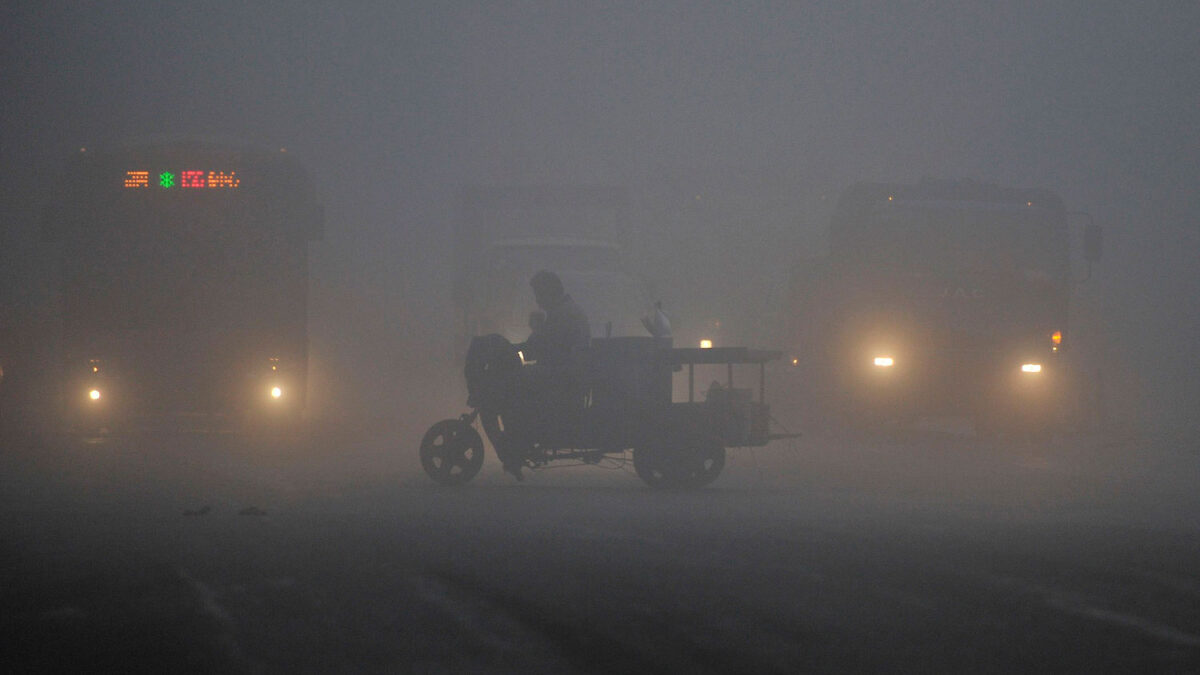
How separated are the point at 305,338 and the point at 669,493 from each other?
10385mm

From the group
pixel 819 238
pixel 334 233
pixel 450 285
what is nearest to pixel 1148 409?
pixel 819 238

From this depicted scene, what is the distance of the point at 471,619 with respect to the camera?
6.53m

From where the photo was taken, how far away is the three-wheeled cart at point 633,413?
13.2 m

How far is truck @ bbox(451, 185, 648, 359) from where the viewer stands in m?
24.1

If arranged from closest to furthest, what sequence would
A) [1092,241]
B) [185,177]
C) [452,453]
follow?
1. [452,453]
2. [1092,241]
3. [185,177]

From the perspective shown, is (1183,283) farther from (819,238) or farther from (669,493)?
(669,493)

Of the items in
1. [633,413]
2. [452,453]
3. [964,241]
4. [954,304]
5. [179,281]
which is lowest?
[452,453]

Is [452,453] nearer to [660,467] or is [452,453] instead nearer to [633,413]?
[633,413]

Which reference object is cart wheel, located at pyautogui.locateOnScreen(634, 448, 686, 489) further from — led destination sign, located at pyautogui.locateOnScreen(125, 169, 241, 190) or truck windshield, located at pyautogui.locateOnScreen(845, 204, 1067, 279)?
led destination sign, located at pyautogui.locateOnScreen(125, 169, 241, 190)

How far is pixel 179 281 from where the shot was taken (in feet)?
70.8

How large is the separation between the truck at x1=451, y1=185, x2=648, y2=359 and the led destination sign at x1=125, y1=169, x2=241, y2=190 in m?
4.55

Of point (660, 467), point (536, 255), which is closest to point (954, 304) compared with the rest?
point (536, 255)

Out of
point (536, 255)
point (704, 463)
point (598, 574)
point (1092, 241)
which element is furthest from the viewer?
point (536, 255)

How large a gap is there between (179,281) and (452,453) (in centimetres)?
936
